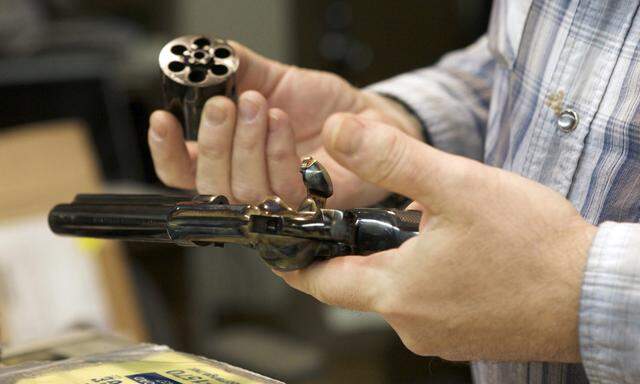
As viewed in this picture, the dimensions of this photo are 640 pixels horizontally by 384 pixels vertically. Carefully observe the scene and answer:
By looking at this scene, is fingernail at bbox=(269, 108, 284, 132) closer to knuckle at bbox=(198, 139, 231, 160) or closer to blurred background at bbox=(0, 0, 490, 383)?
knuckle at bbox=(198, 139, 231, 160)

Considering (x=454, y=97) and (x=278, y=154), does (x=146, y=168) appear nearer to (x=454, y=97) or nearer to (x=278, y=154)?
(x=454, y=97)

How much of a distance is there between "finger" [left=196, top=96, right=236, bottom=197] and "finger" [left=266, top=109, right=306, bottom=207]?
4 cm

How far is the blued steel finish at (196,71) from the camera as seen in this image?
2.72 feet

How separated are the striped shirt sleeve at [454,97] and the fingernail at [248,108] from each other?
23cm

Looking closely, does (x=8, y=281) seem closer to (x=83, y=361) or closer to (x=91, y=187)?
(x=91, y=187)

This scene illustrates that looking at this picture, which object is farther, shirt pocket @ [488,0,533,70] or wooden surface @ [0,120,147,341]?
wooden surface @ [0,120,147,341]

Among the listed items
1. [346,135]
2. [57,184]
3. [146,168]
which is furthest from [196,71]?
[146,168]

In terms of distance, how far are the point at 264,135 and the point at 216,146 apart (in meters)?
0.05

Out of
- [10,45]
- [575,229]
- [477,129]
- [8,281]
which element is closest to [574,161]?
[575,229]

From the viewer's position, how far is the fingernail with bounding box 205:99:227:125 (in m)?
0.83

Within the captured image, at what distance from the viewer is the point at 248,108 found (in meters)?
0.85

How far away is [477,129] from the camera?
1.04 metres

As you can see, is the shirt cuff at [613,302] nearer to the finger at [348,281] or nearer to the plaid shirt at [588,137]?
the plaid shirt at [588,137]

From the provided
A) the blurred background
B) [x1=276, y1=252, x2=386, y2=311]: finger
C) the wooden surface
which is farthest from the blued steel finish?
the wooden surface
